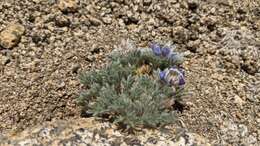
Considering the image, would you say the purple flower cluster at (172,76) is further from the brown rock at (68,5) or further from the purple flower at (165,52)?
the brown rock at (68,5)

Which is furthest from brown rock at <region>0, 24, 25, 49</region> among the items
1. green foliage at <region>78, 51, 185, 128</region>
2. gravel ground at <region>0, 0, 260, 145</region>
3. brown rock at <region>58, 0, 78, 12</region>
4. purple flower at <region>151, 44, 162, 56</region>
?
purple flower at <region>151, 44, 162, 56</region>

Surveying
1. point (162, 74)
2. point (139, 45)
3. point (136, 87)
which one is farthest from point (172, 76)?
point (139, 45)

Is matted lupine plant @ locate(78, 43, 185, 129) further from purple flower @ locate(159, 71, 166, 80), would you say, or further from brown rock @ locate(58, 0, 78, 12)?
brown rock @ locate(58, 0, 78, 12)

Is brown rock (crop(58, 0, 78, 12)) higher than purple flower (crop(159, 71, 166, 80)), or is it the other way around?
brown rock (crop(58, 0, 78, 12))

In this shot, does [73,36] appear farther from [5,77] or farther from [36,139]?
[36,139]

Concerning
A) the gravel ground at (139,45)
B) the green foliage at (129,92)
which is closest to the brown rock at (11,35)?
the gravel ground at (139,45)

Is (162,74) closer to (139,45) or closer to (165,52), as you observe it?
(165,52)

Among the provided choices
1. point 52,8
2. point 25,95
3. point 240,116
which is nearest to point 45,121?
point 25,95
